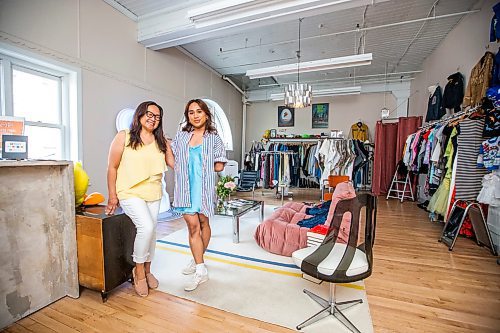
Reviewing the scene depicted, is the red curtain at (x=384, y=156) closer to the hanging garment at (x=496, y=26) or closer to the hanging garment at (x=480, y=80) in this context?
the hanging garment at (x=480, y=80)

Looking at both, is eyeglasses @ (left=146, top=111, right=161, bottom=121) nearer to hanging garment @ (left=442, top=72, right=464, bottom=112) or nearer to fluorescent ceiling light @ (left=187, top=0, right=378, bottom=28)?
fluorescent ceiling light @ (left=187, top=0, right=378, bottom=28)

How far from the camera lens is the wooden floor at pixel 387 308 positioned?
1.56m

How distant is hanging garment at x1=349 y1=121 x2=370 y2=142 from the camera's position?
7.61 metres

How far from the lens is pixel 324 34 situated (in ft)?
15.7

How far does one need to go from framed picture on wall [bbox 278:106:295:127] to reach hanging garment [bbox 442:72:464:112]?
15.7 feet

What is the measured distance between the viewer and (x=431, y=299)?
188 cm

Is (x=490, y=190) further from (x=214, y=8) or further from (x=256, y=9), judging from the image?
(x=214, y=8)

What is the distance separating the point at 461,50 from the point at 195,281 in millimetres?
5480

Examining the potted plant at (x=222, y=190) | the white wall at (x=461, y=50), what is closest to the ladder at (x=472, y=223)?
the white wall at (x=461, y=50)

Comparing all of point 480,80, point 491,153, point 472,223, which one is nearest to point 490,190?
point 491,153

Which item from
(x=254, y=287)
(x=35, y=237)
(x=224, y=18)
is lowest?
(x=254, y=287)

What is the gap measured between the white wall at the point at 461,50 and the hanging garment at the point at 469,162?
3.71ft

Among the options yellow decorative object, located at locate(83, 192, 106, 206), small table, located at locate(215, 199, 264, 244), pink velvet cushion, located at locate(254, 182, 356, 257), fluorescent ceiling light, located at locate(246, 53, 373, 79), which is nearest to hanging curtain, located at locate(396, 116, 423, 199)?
A: fluorescent ceiling light, located at locate(246, 53, 373, 79)

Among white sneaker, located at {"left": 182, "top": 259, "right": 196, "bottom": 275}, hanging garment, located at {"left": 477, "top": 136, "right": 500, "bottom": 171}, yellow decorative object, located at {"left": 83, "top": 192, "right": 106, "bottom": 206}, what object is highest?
hanging garment, located at {"left": 477, "top": 136, "right": 500, "bottom": 171}
